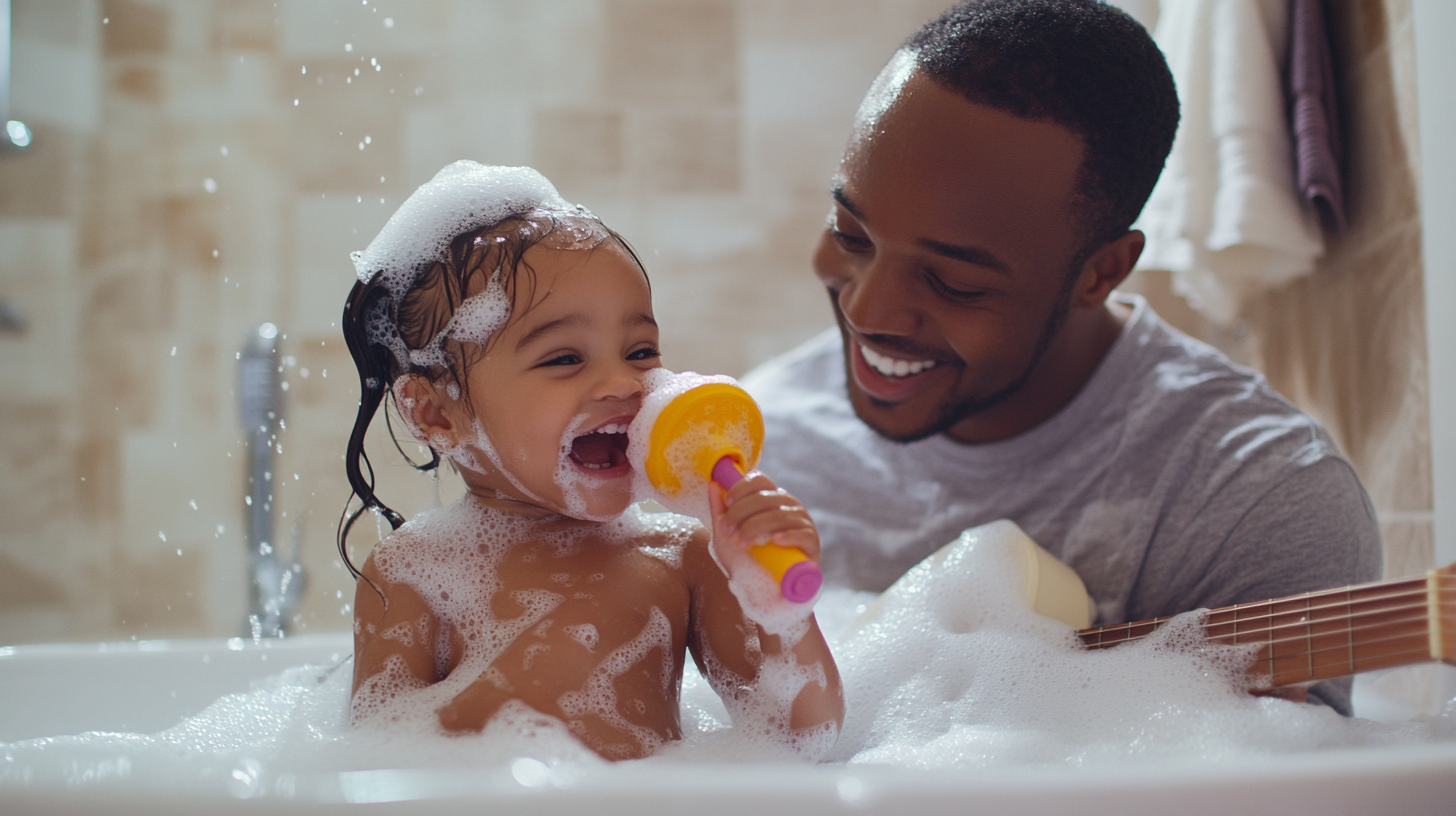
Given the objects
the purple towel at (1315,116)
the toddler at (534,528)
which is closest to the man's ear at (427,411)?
the toddler at (534,528)

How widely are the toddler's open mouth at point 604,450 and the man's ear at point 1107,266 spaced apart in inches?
28.0

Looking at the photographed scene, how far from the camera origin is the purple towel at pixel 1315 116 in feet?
5.27

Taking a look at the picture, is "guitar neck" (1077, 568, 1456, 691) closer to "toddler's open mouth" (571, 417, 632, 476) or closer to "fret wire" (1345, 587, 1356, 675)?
"fret wire" (1345, 587, 1356, 675)

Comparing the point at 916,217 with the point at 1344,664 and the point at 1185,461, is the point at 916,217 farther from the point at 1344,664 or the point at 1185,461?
the point at 1344,664

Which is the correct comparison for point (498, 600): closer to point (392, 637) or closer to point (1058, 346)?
point (392, 637)

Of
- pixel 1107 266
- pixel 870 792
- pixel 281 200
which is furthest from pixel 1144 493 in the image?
pixel 281 200

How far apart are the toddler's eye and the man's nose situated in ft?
1.43

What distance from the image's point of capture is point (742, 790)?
61 cm

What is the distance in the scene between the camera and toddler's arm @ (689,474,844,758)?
0.79m

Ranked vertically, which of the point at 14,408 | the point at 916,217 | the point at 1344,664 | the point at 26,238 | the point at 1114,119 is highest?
the point at 1114,119

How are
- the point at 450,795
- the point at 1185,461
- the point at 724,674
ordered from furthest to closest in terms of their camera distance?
the point at 1185,461 < the point at 724,674 < the point at 450,795

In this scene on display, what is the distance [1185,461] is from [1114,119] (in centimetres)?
46

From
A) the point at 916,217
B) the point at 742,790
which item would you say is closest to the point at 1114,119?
the point at 916,217

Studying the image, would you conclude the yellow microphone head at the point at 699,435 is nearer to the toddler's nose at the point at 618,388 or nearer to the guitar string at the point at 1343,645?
the toddler's nose at the point at 618,388
